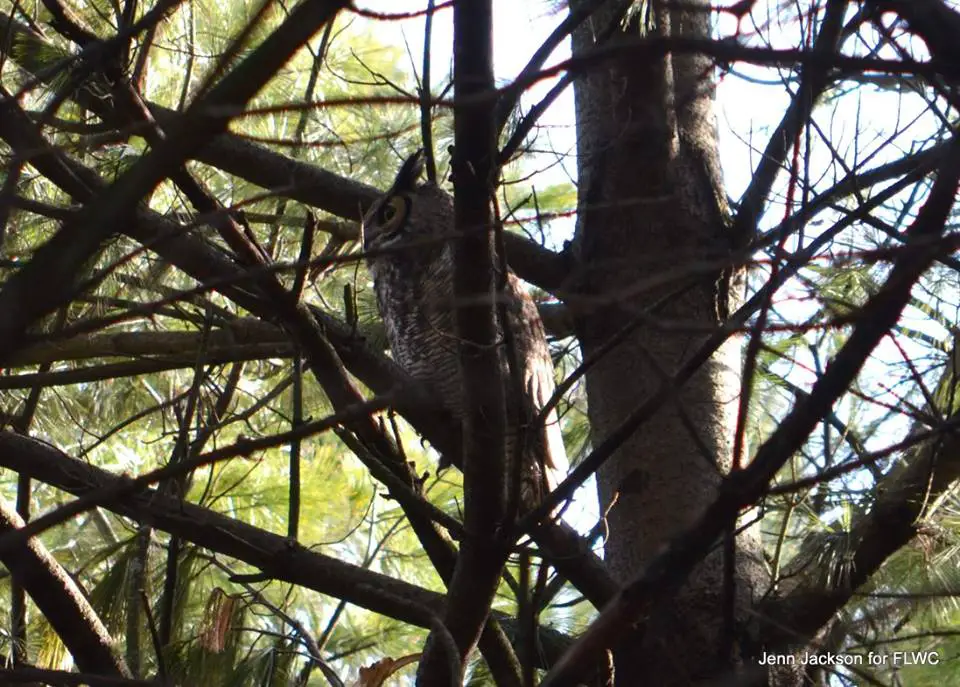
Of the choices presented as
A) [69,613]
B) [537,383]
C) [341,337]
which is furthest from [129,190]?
[537,383]

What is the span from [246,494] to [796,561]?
196 centimetres

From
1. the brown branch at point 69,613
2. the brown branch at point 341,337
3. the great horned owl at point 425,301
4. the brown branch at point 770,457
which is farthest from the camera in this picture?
the great horned owl at point 425,301

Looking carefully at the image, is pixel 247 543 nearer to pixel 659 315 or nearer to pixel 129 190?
pixel 659 315

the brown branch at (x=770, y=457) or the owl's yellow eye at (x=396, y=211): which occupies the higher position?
the owl's yellow eye at (x=396, y=211)

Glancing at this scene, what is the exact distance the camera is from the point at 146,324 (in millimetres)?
2848

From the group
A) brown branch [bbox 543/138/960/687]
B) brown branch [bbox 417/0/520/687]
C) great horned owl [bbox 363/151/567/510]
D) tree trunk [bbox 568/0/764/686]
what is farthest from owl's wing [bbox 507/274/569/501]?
brown branch [bbox 543/138/960/687]

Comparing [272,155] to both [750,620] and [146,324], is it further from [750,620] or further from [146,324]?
[750,620]

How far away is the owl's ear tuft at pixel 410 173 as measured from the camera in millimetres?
2742

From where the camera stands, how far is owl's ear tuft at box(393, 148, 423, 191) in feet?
9.00

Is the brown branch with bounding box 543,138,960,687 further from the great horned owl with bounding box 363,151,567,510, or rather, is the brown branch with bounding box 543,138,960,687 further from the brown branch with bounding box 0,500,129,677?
the great horned owl with bounding box 363,151,567,510

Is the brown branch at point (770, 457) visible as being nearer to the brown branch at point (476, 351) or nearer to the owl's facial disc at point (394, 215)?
the brown branch at point (476, 351)

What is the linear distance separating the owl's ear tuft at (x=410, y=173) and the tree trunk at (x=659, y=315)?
0.57 metres

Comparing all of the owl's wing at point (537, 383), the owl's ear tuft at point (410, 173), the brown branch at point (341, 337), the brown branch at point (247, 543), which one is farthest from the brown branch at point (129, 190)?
the owl's ear tuft at point (410, 173)

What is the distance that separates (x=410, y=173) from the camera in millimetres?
2777
